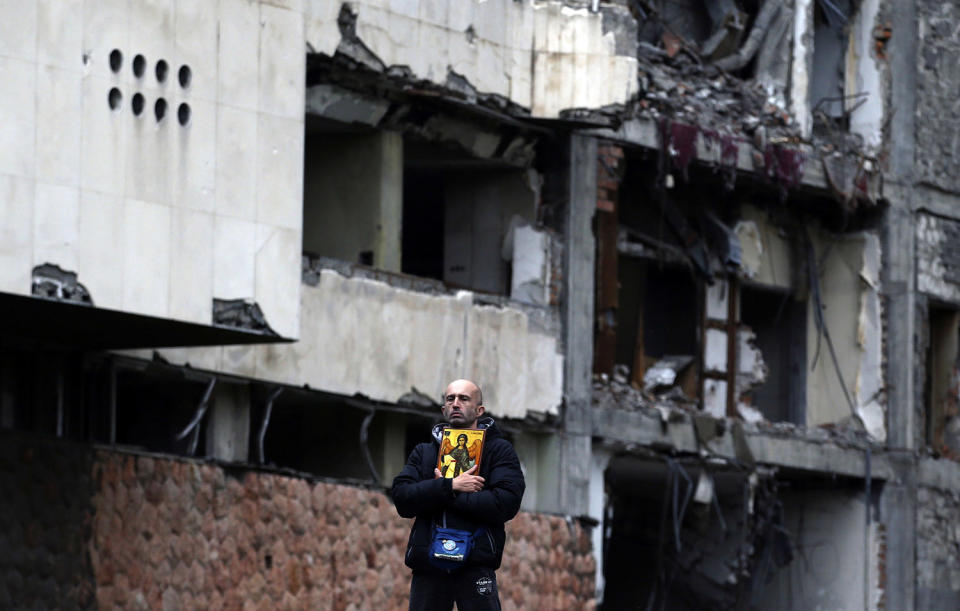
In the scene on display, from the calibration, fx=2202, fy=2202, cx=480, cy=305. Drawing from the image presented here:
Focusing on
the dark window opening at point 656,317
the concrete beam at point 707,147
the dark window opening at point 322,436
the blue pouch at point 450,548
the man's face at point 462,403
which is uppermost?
the concrete beam at point 707,147

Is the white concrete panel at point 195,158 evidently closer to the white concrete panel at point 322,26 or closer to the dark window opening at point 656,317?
the white concrete panel at point 322,26

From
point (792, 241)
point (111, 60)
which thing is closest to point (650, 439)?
point (792, 241)

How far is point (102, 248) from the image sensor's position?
53.7 feet

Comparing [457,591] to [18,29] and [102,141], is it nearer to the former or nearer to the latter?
[102,141]

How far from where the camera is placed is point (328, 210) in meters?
23.0

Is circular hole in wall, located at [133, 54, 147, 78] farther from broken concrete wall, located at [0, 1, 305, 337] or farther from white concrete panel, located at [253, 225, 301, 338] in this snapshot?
white concrete panel, located at [253, 225, 301, 338]

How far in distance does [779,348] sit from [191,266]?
46.0ft

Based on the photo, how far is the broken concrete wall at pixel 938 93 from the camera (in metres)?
29.2

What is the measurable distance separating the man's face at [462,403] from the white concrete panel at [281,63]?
746 centimetres

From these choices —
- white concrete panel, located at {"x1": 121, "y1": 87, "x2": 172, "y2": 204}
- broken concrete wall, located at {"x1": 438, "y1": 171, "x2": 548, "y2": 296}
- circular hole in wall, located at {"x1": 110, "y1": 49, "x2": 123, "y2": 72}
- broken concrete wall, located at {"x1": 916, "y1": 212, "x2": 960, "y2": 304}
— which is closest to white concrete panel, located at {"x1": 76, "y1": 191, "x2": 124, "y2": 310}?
white concrete panel, located at {"x1": 121, "y1": 87, "x2": 172, "y2": 204}

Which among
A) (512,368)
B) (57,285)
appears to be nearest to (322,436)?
(512,368)

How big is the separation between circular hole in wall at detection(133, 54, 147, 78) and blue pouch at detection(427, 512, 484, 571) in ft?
22.7

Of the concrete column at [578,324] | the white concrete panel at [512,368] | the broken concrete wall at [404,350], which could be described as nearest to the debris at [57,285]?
the broken concrete wall at [404,350]

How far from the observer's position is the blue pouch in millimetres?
10945
